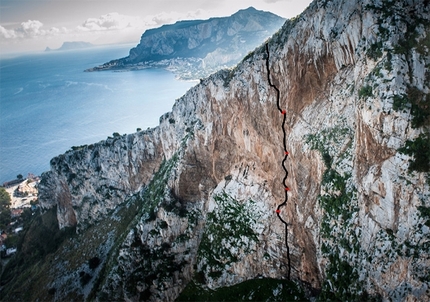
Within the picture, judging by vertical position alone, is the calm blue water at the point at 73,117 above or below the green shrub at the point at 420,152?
below

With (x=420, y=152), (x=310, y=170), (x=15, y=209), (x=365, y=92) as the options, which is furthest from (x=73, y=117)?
(x=420, y=152)

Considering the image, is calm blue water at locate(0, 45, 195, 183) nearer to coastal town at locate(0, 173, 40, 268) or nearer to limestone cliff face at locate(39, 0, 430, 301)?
coastal town at locate(0, 173, 40, 268)

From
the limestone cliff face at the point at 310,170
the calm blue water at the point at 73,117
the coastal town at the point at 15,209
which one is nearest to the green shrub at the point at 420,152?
the limestone cliff face at the point at 310,170

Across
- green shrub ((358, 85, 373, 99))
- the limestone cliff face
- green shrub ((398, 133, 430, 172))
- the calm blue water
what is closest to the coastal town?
the calm blue water

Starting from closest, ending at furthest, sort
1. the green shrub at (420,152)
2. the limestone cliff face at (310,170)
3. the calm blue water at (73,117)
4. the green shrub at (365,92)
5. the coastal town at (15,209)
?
the green shrub at (420,152) < the limestone cliff face at (310,170) < the green shrub at (365,92) < the coastal town at (15,209) < the calm blue water at (73,117)

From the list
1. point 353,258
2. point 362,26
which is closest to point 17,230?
point 353,258

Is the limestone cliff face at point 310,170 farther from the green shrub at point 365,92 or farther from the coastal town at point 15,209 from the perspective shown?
the coastal town at point 15,209
